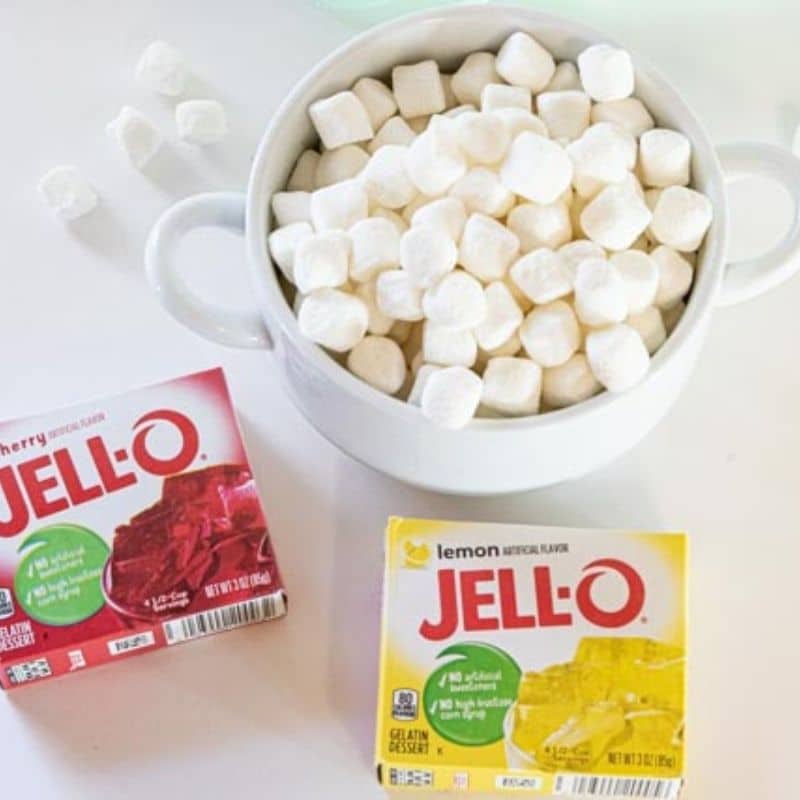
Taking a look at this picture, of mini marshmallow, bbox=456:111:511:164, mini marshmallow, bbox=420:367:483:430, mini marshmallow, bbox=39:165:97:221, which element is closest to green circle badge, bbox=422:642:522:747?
mini marshmallow, bbox=420:367:483:430

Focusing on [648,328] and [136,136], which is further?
[136,136]

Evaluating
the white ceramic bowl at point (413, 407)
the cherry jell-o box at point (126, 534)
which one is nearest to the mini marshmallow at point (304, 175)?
the white ceramic bowl at point (413, 407)

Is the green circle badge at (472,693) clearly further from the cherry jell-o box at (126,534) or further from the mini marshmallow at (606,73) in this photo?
the mini marshmallow at (606,73)

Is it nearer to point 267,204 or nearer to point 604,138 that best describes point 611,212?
point 604,138

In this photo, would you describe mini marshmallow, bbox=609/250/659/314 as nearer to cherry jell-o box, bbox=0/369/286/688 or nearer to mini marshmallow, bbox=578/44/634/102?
mini marshmallow, bbox=578/44/634/102

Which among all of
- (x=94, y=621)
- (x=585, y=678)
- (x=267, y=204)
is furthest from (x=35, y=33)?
(x=585, y=678)

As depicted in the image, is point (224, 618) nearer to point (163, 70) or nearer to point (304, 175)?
point (304, 175)

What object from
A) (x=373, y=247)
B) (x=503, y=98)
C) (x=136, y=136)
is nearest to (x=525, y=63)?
(x=503, y=98)
